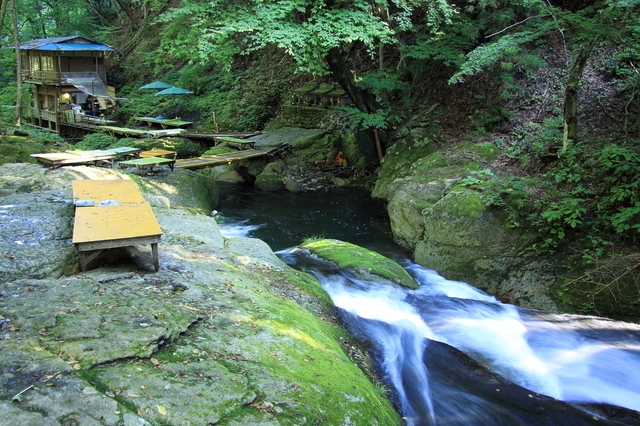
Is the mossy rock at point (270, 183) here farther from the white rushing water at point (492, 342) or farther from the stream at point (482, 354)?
the white rushing water at point (492, 342)

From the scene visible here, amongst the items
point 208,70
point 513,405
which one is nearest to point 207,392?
point 513,405

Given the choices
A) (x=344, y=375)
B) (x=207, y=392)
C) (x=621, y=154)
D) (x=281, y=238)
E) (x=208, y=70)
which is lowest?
(x=281, y=238)

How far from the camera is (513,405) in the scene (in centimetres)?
549

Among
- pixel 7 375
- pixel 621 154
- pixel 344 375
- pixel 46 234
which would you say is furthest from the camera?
pixel 621 154

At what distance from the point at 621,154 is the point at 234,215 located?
10674 millimetres

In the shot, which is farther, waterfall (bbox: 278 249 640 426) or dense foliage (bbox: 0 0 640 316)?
dense foliage (bbox: 0 0 640 316)

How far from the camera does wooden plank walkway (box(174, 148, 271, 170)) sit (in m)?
15.4

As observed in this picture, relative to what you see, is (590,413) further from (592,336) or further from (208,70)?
(208,70)

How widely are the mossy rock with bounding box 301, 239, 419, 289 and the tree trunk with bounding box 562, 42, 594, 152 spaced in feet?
16.8

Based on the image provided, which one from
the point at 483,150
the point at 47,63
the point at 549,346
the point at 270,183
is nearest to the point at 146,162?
the point at 270,183

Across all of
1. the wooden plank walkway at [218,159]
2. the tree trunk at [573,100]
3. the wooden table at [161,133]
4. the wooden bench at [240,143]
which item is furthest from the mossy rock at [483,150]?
the wooden table at [161,133]

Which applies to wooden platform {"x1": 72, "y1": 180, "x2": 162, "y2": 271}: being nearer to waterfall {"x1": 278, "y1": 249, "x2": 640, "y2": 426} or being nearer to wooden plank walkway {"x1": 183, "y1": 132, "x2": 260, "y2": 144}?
waterfall {"x1": 278, "y1": 249, "x2": 640, "y2": 426}

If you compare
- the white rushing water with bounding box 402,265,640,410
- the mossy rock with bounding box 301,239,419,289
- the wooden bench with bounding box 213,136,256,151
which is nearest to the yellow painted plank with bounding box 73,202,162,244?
the mossy rock with bounding box 301,239,419,289

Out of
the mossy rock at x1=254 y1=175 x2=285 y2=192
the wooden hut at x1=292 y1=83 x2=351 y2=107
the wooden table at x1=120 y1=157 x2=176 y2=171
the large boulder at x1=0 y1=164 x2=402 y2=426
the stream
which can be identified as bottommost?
the stream
